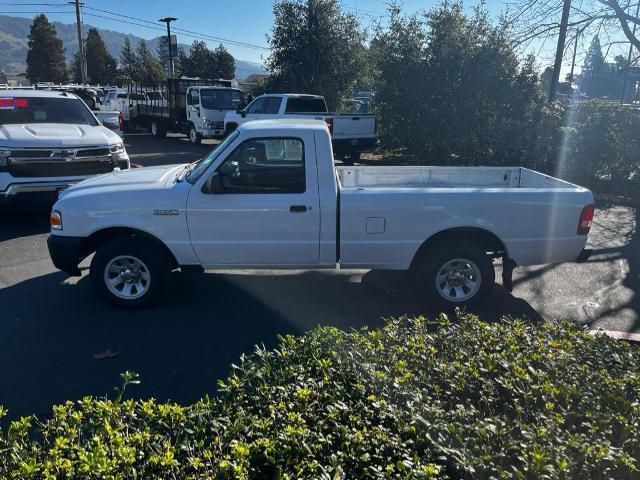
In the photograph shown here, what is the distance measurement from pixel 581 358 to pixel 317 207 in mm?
3005

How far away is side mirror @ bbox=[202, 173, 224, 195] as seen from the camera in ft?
17.5

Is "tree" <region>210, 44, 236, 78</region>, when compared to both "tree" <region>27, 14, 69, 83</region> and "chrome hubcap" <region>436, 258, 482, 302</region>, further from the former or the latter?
"chrome hubcap" <region>436, 258, 482, 302</region>

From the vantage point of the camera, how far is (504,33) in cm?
1435

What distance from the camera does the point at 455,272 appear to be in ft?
18.5

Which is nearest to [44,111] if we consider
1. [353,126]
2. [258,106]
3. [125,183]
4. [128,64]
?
[125,183]

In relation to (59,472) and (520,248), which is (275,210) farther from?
(59,472)

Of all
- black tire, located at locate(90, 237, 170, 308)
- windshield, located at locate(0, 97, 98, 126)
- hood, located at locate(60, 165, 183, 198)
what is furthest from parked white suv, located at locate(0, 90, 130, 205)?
black tire, located at locate(90, 237, 170, 308)

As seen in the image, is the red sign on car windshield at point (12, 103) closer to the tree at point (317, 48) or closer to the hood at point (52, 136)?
the hood at point (52, 136)

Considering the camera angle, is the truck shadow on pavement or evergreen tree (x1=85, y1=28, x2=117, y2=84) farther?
evergreen tree (x1=85, y1=28, x2=117, y2=84)

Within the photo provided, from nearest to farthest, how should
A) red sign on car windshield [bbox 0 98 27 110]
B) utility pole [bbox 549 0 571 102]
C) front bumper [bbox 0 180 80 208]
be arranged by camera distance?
front bumper [bbox 0 180 80 208], red sign on car windshield [bbox 0 98 27 110], utility pole [bbox 549 0 571 102]

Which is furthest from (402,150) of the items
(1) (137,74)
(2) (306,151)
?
(1) (137,74)

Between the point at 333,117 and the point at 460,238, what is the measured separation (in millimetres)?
10645

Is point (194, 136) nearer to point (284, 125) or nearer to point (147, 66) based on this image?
point (284, 125)

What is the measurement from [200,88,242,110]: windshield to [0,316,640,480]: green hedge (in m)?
19.3
